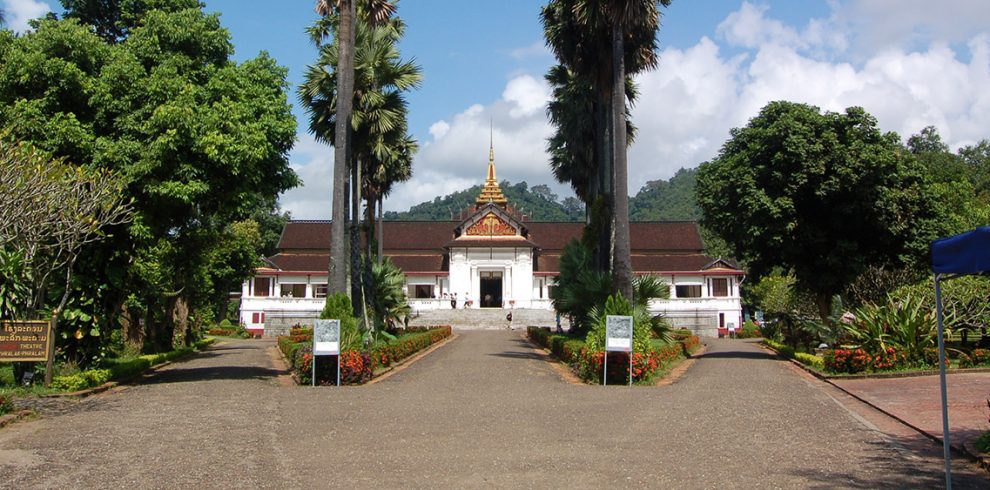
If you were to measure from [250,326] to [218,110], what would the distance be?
43276 mm

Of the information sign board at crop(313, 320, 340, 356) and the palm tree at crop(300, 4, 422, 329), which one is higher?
the palm tree at crop(300, 4, 422, 329)

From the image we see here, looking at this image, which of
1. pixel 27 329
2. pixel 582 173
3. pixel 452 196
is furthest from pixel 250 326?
pixel 452 196

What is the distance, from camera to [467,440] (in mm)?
10352

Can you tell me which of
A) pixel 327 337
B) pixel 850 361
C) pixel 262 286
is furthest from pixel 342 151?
pixel 262 286

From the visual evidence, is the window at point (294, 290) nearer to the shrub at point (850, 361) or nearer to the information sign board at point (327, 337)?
the information sign board at point (327, 337)

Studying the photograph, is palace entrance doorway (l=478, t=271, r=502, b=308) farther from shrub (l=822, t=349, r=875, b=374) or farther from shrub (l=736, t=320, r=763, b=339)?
shrub (l=822, t=349, r=875, b=374)

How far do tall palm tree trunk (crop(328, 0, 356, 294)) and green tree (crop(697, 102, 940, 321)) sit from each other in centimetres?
1146

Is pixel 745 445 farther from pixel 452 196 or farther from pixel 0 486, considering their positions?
pixel 452 196

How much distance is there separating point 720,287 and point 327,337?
47668 millimetres

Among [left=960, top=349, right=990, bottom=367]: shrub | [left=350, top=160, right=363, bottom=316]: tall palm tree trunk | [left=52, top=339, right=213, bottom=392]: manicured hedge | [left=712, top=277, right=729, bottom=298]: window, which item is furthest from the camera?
[left=712, top=277, right=729, bottom=298]: window

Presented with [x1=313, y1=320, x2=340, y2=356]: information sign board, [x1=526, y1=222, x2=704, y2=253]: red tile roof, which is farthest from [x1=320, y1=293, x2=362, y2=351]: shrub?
[x1=526, y1=222, x2=704, y2=253]: red tile roof

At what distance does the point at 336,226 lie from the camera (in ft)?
67.0

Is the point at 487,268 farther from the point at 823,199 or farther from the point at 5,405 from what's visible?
the point at 5,405

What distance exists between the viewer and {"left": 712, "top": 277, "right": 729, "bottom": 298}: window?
2420 inches
